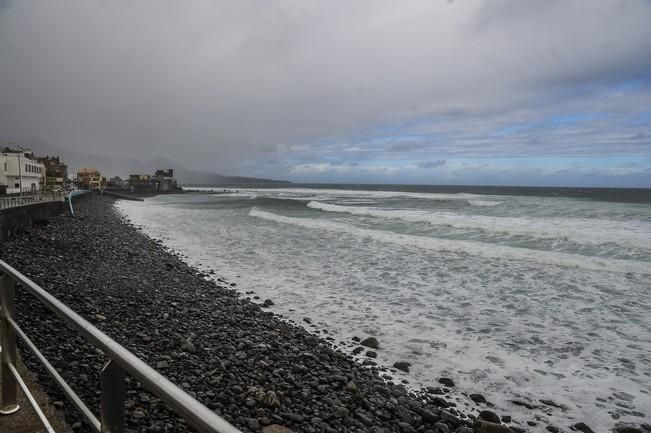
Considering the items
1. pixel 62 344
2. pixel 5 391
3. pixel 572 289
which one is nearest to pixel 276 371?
pixel 62 344

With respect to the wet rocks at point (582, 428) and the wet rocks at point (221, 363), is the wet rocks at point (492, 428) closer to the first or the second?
the wet rocks at point (221, 363)

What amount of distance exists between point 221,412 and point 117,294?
6.04 metres

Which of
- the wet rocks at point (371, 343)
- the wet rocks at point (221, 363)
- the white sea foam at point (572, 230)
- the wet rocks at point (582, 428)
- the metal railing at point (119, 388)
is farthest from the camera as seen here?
the white sea foam at point (572, 230)

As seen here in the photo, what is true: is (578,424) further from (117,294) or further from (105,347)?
(117,294)

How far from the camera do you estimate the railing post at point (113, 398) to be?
1397 millimetres

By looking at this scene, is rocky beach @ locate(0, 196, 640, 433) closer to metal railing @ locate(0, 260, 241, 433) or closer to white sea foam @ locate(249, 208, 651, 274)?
metal railing @ locate(0, 260, 241, 433)

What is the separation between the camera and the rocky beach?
484cm

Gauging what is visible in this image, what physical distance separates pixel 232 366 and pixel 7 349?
376 centimetres

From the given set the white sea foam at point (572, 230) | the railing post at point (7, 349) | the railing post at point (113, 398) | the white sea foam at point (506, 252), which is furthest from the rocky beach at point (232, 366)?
the white sea foam at point (572, 230)

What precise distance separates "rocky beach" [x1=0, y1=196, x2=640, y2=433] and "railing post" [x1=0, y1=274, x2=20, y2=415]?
1402 millimetres

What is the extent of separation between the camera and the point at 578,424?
5.26 metres

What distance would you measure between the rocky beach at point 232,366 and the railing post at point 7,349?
1402 millimetres

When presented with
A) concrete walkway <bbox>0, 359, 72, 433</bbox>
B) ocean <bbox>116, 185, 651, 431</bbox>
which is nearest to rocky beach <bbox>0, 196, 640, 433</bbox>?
ocean <bbox>116, 185, 651, 431</bbox>

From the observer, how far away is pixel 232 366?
20.1ft
